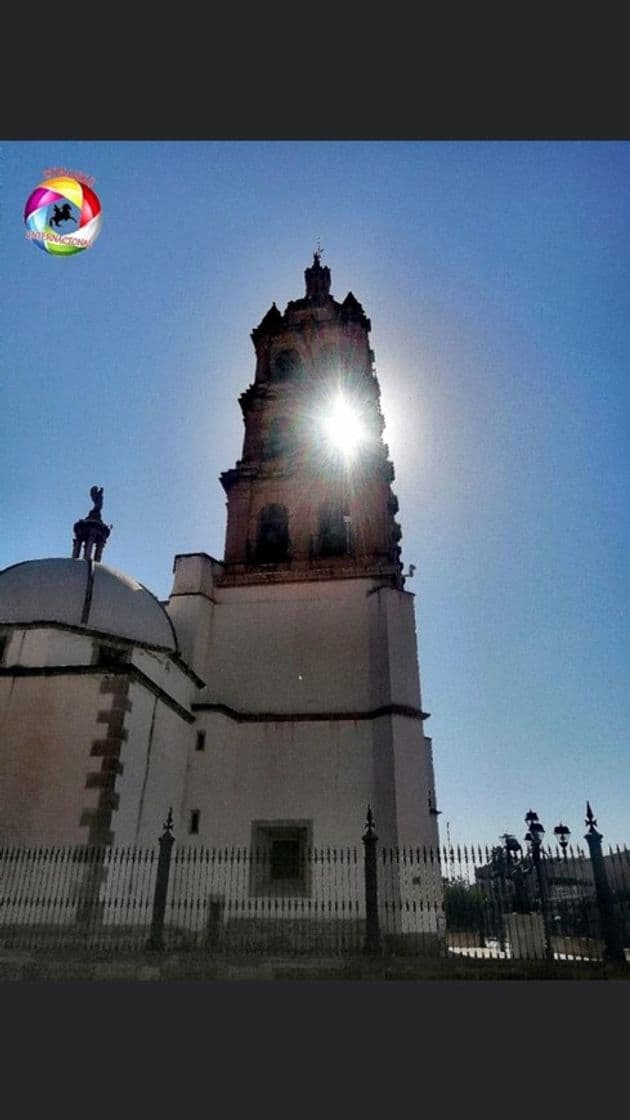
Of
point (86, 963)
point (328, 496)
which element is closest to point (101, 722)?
point (86, 963)

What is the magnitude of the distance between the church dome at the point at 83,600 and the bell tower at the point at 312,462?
429 cm

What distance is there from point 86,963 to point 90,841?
2.99 meters

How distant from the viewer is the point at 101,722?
48.2 ft

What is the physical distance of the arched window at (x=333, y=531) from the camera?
22406mm

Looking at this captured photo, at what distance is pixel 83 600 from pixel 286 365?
15.0 metres

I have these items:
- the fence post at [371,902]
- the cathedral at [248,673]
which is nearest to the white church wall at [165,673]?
the cathedral at [248,673]

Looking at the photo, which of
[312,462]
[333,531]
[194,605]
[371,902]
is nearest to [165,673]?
[194,605]

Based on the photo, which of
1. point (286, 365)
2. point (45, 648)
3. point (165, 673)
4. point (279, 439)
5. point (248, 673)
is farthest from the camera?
point (286, 365)

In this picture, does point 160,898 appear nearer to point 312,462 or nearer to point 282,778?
point 282,778

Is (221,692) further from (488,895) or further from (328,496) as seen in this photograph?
(488,895)

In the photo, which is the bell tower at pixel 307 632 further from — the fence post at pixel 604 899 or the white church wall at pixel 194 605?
the fence post at pixel 604 899

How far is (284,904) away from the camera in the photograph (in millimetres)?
16406

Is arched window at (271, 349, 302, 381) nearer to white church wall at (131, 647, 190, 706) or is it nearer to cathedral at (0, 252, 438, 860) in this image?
cathedral at (0, 252, 438, 860)

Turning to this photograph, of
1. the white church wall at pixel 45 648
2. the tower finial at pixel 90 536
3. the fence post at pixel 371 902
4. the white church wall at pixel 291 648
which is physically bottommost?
the fence post at pixel 371 902
